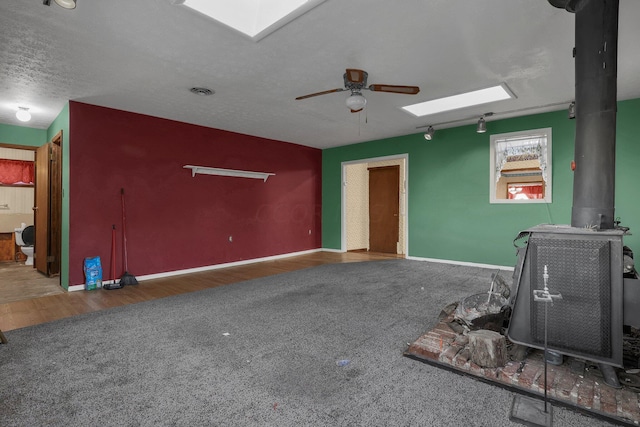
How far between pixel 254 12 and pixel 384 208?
6.06 m

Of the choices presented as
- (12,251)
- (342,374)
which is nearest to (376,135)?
(342,374)

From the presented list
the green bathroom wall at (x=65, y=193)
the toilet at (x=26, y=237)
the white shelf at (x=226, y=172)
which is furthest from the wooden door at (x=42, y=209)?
the white shelf at (x=226, y=172)

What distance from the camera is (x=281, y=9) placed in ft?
8.03

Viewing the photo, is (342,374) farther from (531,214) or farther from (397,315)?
(531,214)

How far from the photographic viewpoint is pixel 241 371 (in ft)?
6.73

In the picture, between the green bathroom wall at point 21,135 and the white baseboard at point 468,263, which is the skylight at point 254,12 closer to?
the white baseboard at point 468,263

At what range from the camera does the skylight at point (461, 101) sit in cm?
414

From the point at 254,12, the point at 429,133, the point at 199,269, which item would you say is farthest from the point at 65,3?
the point at 429,133

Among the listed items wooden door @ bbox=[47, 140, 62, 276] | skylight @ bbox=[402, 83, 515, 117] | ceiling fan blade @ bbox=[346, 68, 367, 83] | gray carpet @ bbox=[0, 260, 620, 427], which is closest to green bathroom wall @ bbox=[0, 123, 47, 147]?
wooden door @ bbox=[47, 140, 62, 276]

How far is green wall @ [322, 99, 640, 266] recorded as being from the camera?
14.5 feet

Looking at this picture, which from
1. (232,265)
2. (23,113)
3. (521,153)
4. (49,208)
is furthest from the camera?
(232,265)

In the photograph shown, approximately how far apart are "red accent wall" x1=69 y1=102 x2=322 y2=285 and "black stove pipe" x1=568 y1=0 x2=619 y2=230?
5.25 m

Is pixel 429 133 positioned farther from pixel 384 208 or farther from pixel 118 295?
pixel 118 295

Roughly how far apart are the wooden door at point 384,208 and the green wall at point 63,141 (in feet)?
20.7
